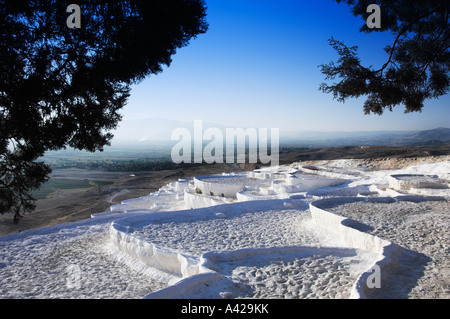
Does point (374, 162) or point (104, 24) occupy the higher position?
point (104, 24)

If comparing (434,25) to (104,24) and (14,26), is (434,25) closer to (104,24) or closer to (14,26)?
(104,24)

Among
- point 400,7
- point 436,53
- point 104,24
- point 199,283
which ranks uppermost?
point 400,7

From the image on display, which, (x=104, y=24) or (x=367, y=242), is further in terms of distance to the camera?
(x=104, y=24)

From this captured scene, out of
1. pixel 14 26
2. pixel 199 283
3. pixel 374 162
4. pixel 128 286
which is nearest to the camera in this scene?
pixel 199 283

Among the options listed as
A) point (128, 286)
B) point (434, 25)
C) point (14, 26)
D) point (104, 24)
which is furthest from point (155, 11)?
point (434, 25)
